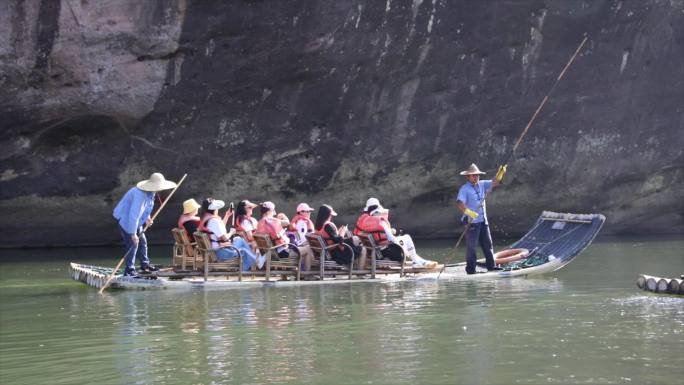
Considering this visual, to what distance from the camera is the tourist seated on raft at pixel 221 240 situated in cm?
1645

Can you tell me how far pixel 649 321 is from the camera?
12.4m

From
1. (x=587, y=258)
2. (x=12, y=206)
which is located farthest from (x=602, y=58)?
(x=12, y=206)

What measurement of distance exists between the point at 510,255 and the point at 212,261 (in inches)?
181

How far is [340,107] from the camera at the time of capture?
23.1 meters

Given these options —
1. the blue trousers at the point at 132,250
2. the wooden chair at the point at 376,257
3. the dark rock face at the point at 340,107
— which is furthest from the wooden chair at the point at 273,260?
the dark rock face at the point at 340,107

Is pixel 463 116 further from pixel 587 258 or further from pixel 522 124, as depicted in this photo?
pixel 587 258

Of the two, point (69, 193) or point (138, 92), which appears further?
point (69, 193)

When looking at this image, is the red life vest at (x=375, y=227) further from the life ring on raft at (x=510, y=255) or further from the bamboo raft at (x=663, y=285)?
the bamboo raft at (x=663, y=285)

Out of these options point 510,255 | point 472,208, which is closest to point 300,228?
point 472,208

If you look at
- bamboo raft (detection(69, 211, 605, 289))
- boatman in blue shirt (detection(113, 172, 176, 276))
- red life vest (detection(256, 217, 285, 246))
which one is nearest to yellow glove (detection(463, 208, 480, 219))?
bamboo raft (detection(69, 211, 605, 289))

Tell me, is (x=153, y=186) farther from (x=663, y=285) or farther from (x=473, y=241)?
(x=663, y=285)

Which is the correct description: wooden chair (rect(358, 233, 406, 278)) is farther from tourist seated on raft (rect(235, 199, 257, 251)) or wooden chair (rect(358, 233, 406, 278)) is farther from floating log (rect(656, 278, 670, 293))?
floating log (rect(656, 278, 670, 293))

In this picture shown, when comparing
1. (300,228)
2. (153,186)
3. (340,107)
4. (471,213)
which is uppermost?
(340,107)

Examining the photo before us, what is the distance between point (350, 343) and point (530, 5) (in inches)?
527
